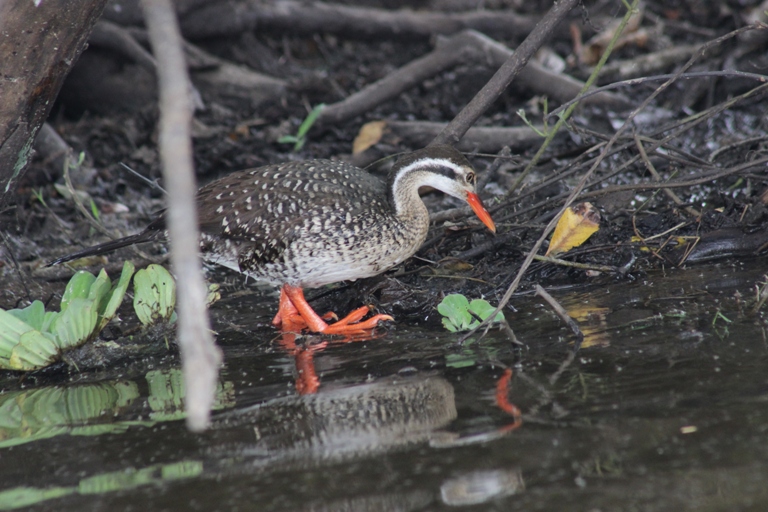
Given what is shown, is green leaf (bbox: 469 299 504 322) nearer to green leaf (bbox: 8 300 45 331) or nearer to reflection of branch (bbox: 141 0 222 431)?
green leaf (bbox: 8 300 45 331)

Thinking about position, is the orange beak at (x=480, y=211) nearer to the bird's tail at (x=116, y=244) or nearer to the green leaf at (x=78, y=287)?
the bird's tail at (x=116, y=244)

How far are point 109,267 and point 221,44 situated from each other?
4.91 m

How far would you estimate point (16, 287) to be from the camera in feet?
19.3

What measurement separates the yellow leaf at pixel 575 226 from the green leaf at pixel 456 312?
789 mm

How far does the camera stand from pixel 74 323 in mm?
4527

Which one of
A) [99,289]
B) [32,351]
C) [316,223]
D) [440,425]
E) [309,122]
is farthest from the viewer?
[309,122]

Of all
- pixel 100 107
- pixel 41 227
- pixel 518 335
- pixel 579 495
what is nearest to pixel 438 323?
pixel 518 335

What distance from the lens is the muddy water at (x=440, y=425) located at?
2.92m

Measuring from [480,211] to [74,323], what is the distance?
252 centimetres

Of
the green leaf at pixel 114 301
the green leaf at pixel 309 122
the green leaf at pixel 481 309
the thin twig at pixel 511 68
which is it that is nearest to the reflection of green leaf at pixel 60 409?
→ the green leaf at pixel 114 301

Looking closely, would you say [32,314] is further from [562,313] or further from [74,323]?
[562,313]

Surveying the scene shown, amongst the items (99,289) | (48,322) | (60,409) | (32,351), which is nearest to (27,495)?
(60,409)

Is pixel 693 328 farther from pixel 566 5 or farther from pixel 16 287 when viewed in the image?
pixel 16 287

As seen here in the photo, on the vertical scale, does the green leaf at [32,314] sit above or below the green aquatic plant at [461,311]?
above
